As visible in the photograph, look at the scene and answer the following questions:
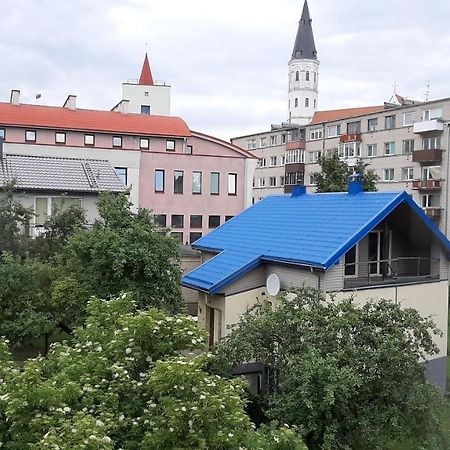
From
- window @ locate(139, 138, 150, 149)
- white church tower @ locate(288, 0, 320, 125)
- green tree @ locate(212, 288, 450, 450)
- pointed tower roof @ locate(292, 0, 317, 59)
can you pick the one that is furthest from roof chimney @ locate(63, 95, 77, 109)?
pointed tower roof @ locate(292, 0, 317, 59)

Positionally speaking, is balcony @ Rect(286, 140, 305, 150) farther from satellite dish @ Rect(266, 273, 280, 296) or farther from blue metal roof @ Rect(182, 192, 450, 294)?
satellite dish @ Rect(266, 273, 280, 296)

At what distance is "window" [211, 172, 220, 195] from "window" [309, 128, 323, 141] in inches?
1194

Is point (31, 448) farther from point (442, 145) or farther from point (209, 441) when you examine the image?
point (442, 145)

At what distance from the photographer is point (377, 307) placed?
13.6 meters

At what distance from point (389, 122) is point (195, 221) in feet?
87.4

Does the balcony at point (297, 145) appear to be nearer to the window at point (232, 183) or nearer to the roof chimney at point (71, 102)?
the roof chimney at point (71, 102)

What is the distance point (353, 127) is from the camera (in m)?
63.0

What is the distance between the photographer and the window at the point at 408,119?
183ft

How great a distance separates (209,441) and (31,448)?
2.52m

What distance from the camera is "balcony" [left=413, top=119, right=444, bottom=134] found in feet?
171

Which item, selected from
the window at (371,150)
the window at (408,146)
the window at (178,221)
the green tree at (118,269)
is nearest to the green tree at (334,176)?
the window at (178,221)

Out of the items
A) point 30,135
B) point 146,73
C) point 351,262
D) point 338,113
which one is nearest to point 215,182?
point 30,135

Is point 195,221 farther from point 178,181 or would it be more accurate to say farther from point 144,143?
point 144,143

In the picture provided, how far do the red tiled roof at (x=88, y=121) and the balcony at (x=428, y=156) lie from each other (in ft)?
67.1
